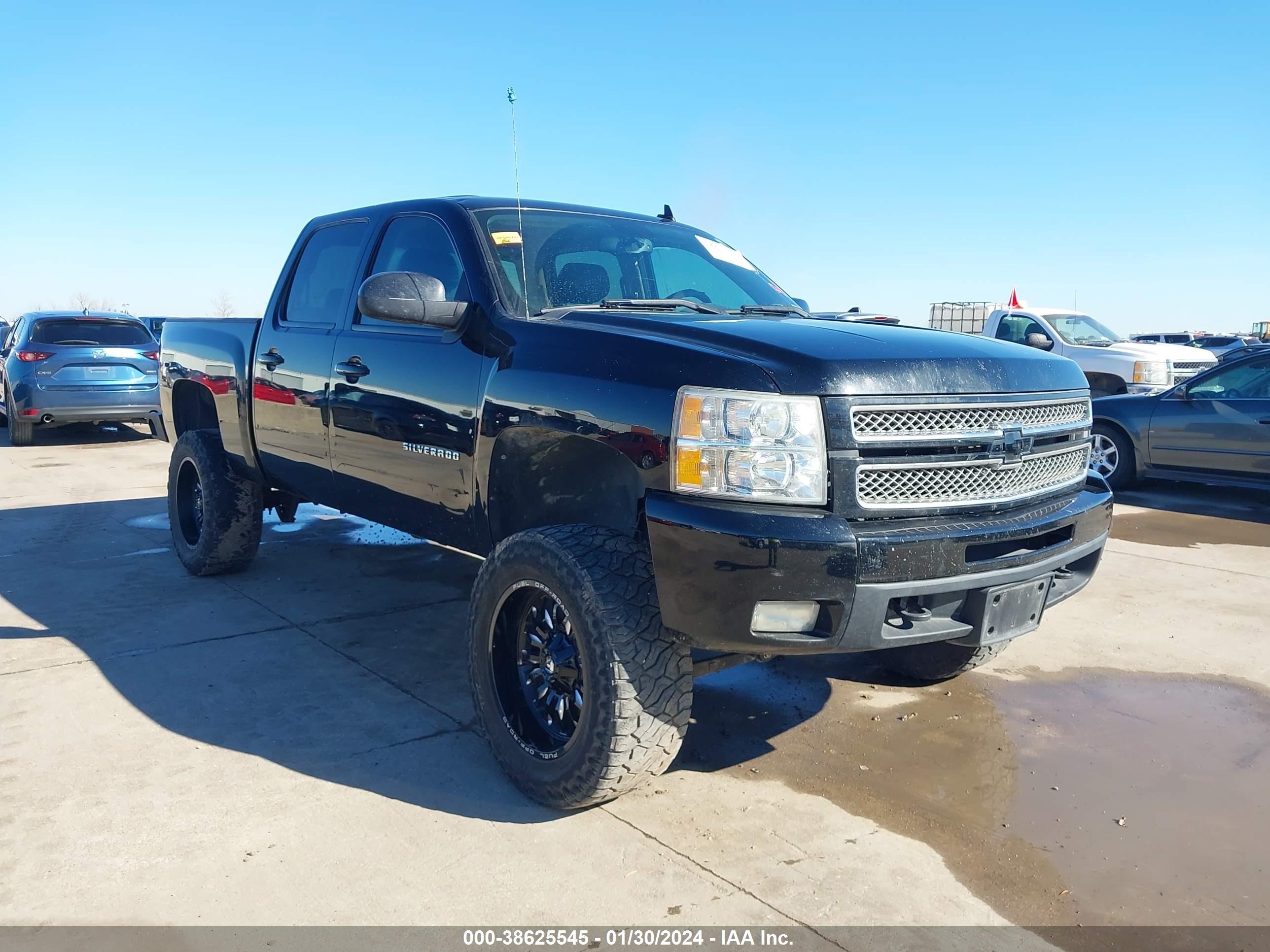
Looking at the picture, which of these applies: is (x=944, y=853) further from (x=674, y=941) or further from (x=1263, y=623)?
(x=1263, y=623)

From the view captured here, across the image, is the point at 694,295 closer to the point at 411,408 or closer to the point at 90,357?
the point at 411,408

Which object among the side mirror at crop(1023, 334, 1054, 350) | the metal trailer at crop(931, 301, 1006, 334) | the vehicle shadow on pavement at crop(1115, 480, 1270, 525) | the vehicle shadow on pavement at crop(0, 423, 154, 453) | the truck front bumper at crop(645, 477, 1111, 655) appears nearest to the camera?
the truck front bumper at crop(645, 477, 1111, 655)

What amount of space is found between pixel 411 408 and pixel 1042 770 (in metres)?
2.67

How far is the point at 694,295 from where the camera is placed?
166 inches

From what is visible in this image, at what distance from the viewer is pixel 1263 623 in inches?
205

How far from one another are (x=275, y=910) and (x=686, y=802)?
127 cm

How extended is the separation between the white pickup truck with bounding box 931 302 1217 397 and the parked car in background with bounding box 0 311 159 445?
417 inches

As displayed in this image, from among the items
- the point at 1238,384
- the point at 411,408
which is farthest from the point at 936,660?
the point at 1238,384

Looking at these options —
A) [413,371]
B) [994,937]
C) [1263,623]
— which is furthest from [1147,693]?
[413,371]

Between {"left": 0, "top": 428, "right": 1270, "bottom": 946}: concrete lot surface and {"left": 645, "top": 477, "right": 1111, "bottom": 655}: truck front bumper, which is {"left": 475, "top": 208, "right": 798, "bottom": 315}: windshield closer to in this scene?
{"left": 645, "top": 477, "right": 1111, "bottom": 655}: truck front bumper

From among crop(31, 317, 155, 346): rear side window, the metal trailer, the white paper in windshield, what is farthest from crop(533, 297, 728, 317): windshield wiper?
the metal trailer

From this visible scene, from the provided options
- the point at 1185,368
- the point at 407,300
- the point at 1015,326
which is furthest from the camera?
the point at 1015,326

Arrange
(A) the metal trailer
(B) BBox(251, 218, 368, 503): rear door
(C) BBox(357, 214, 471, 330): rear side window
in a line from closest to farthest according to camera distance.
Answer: (C) BBox(357, 214, 471, 330): rear side window, (B) BBox(251, 218, 368, 503): rear door, (A) the metal trailer

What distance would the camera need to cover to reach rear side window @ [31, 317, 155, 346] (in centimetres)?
1265
